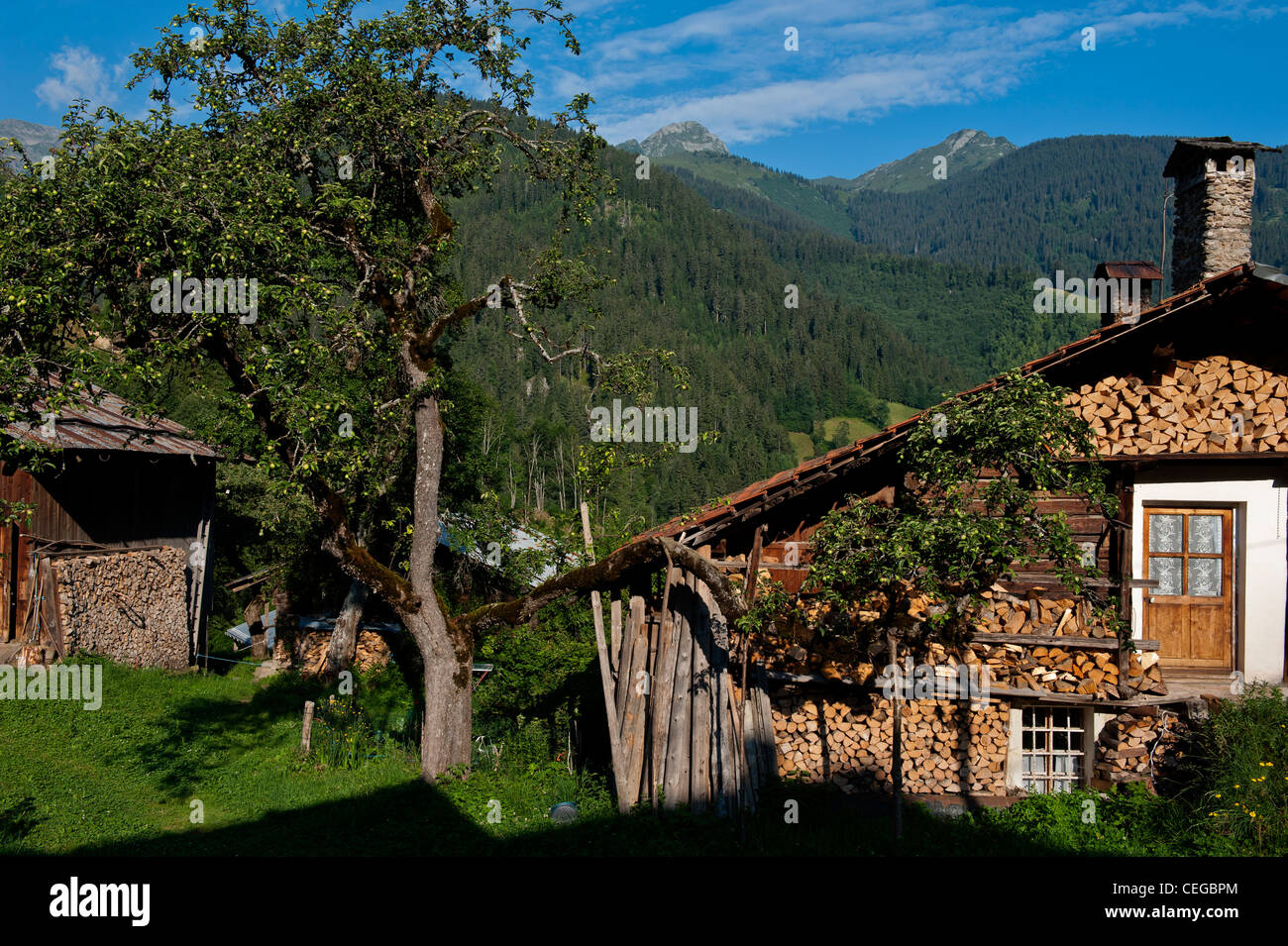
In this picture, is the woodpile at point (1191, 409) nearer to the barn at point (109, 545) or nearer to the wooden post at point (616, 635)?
the wooden post at point (616, 635)

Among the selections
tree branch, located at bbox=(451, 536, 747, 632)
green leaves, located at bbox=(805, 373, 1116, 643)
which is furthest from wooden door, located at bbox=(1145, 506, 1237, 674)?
tree branch, located at bbox=(451, 536, 747, 632)

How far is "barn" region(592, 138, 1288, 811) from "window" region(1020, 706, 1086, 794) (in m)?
0.03

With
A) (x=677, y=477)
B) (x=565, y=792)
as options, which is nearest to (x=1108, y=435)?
(x=565, y=792)

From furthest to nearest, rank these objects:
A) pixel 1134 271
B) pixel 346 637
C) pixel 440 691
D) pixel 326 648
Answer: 1. pixel 326 648
2. pixel 346 637
3. pixel 1134 271
4. pixel 440 691

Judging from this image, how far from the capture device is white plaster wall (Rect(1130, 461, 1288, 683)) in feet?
34.4

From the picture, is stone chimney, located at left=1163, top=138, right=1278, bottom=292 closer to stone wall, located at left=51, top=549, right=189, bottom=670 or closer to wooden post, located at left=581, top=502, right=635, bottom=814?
wooden post, located at left=581, top=502, right=635, bottom=814

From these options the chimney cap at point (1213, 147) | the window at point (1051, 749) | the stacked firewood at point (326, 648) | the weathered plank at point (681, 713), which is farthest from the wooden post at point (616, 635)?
the stacked firewood at point (326, 648)

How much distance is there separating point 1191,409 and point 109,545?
21.3 m

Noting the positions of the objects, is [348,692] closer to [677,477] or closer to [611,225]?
[677,477]

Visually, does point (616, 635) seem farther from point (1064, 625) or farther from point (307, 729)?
point (1064, 625)

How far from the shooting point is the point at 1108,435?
35.2ft

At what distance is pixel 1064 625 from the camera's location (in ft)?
35.4

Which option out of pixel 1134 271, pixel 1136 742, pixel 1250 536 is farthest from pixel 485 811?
pixel 1134 271
